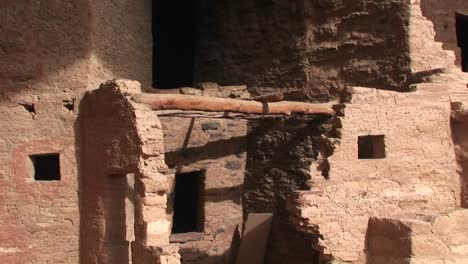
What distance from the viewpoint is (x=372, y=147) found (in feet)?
31.3

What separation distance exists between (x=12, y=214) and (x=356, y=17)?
591cm

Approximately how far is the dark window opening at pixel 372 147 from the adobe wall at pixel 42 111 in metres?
3.93

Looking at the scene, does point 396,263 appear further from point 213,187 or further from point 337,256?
point 213,187

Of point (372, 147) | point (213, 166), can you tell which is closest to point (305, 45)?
point (372, 147)

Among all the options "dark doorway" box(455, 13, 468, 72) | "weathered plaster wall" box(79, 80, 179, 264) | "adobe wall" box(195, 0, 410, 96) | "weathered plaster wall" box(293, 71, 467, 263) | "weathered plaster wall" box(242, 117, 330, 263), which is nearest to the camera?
"weathered plaster wall" box(79, 80, 179, 264)

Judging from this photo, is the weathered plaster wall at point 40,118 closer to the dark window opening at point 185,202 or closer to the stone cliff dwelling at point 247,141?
the stone cliff dwelling at point 247,141

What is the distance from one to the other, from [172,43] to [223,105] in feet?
15.3

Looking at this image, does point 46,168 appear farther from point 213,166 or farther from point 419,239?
point 419,239

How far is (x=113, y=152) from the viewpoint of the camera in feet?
27.1

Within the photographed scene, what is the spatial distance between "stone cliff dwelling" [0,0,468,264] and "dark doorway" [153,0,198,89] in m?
1.92

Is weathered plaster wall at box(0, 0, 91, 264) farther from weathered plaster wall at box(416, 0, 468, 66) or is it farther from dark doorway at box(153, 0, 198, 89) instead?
weathered plaster wall at box(416, 0, 468, 66)

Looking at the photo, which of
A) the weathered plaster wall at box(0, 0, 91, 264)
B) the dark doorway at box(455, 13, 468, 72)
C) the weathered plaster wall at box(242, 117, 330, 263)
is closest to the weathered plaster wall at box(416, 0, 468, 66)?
the dark doorway at box(455, 13, 468, 72)

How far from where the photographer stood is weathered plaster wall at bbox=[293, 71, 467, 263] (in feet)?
27.8

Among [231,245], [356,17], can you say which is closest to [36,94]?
[231,245]
